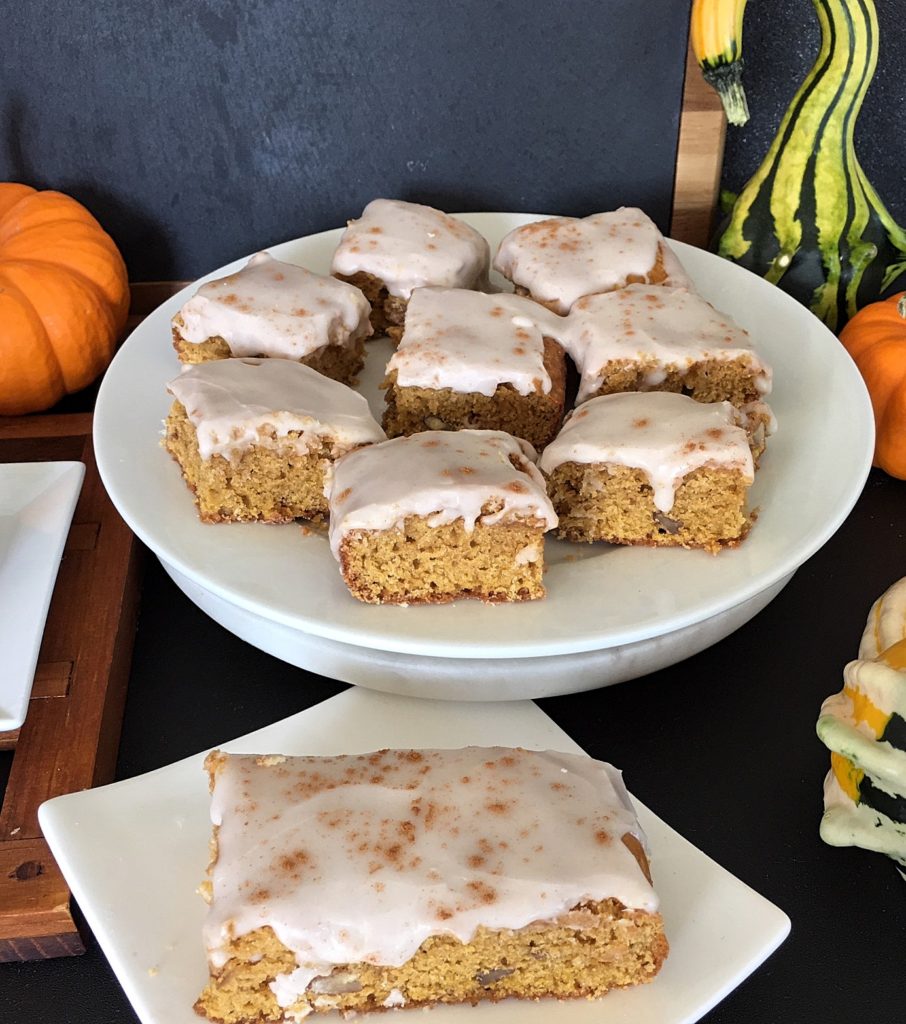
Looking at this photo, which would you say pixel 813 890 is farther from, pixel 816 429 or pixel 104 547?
pixel 104 547

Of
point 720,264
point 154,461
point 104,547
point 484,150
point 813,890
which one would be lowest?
point 813,890

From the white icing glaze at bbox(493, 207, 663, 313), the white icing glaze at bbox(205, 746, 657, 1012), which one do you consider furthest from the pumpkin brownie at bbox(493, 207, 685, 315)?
the white icing glaze at bbox(205, 746, 657, 1012)

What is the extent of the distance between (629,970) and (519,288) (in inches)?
43.0

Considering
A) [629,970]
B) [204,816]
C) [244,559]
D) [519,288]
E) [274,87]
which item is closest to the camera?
[629,970]

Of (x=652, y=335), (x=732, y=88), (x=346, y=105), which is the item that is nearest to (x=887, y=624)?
(x=652, y=335)

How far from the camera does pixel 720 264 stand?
76.7 inches

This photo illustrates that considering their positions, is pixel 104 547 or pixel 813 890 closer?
pixel 813 890

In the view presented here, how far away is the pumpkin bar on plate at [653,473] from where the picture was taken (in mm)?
1419

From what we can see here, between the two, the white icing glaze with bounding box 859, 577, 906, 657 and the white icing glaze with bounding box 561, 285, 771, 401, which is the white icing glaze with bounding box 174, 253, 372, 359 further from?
the white icing glaze with bounding box 859, 577, 906, 657

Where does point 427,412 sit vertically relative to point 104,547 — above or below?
above

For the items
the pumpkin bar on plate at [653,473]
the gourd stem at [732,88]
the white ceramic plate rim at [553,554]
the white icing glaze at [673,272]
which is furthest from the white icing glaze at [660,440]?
the gourd stem at [732,88]

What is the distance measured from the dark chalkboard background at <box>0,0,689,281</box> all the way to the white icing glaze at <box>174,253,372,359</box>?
412 mm

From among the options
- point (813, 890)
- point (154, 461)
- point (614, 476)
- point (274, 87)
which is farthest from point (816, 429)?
point (274, 87)

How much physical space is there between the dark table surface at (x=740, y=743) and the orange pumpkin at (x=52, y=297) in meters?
0.44
